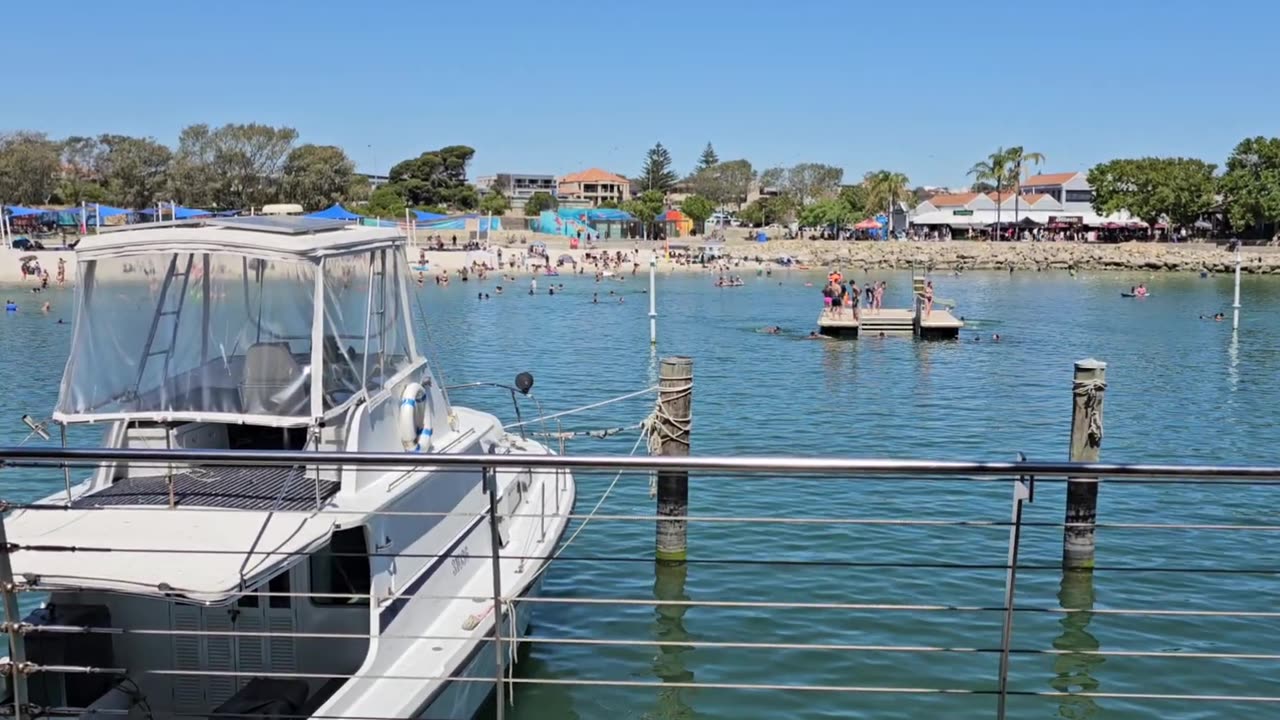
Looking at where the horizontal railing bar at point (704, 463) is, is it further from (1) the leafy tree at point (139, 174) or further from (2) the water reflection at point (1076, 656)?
(1) the leafy tree at point (139, 174)

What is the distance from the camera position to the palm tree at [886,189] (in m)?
139

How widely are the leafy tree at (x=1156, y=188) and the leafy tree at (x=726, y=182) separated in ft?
240

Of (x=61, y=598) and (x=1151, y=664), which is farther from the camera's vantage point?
(x=1151, y=664)

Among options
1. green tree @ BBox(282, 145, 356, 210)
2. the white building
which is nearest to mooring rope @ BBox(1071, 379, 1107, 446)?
green tree @ BBox(282, 145, 356, 210)

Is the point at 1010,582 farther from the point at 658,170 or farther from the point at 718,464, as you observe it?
the point at 658,170

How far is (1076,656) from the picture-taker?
10.2 m

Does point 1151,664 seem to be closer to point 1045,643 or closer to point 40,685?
point 1045,643

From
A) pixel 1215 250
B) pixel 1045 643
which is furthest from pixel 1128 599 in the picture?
pixel 1215 250

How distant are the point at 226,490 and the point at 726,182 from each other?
593 ft

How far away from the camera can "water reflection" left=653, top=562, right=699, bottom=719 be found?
10753 mm

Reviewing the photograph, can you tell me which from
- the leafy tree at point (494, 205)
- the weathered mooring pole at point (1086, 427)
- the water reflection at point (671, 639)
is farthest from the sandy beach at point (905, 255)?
the weathered mooring pole at point (1086, 427)

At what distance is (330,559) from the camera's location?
765 cm

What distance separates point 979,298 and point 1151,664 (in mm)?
59841

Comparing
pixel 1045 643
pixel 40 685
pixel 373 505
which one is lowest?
pixel 1045 643
